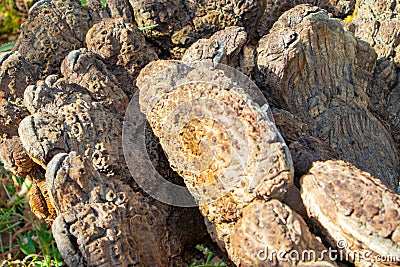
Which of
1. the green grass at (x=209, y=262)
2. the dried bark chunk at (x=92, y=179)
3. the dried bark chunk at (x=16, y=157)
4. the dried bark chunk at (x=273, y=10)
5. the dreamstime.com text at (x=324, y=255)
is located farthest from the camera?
the green grass at (x=209, y=262)

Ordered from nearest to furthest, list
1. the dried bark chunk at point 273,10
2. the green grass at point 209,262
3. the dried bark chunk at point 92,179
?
the dried bark chunk at point 92,179 < the dried bark chunk at point 273,10 < the green grass at point 209,262

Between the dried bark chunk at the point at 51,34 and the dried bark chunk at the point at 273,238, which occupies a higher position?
the dried bark chunk at the point at 51,34

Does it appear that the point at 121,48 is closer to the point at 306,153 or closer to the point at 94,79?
the point at 94,79

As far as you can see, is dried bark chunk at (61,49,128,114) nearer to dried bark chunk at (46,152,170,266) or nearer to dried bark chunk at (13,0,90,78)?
dried bark chunk at (13,0,90,78)

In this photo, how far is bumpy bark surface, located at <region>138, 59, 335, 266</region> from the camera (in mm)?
1036

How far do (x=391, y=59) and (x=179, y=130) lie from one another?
101 cm

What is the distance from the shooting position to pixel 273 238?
1.01 m

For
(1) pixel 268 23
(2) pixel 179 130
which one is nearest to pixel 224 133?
(2) pixel 179 130

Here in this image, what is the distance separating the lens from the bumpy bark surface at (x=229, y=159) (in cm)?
104

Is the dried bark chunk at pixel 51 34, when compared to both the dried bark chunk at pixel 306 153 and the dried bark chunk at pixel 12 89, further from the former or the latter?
the dried bark chunk at pixel 306 153

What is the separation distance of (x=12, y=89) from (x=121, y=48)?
31cm

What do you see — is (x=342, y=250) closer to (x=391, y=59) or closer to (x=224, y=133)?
(x=224, y=133)

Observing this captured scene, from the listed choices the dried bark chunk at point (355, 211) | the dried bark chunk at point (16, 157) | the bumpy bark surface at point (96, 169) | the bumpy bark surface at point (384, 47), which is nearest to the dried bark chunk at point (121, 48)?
the bumpy bark surface at point (96, 169)

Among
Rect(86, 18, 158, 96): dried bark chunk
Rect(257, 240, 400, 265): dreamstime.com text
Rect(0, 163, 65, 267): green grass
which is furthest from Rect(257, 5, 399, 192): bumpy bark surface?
Rect(0, 163, 65, 267): green grass
